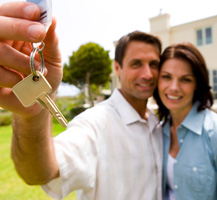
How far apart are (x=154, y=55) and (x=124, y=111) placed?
2.31ft

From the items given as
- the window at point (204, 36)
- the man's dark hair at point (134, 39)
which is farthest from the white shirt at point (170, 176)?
the window at point (204, 36)

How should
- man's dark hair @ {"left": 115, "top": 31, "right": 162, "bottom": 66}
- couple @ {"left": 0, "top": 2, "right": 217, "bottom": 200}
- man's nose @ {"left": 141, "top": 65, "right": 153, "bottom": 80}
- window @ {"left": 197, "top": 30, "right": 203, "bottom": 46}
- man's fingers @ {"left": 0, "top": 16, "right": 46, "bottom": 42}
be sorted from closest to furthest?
man's fingers @ {"left": 0, "top": 16, "right": 46, "bottom": 42}, couple @ {"left": 0, "top": 2, "right": 217, "bottom": 200}, man's nose @ {"left": 141, "top": 65, "right": 153, "bottom": 80}, man's dark hair @ {"left": 115, "top": 31, "right": 162, "bottom": 66}, window @ {"left": 197, "top": 30, "right": 203, "bottom": 46}

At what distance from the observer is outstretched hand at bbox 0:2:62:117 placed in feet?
1.70

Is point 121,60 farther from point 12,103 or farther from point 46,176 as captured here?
point 12,103

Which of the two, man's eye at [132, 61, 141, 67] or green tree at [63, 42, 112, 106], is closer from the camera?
man's eye at [132, 61, 141, 67]

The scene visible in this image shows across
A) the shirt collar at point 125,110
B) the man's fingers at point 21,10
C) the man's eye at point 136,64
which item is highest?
the man's fingers at point 21,10

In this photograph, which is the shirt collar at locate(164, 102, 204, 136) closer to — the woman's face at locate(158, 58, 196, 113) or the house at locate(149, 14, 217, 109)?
the woman's face at locate(158, 58, 196, 113)

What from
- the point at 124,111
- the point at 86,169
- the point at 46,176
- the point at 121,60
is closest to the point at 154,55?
the point at 121,60

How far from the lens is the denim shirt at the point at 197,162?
1.56 metres

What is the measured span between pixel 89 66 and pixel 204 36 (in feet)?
26.1

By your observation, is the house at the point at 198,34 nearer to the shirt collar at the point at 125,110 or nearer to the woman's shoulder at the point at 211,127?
the woman's shoulder at the point at 211,127

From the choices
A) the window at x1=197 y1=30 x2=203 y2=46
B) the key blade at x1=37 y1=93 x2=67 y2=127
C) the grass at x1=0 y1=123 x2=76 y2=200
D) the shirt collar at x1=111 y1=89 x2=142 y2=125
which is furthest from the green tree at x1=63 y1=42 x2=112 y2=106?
the key blade at x1=37 y1=93 x2=67 y2=127

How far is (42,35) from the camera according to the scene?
1.67 ft

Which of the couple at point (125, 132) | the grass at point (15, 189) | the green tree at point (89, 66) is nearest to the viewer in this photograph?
the couple at point (125, 132)
